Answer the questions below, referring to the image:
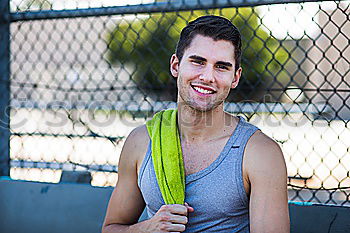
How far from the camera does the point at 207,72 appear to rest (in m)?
1.83

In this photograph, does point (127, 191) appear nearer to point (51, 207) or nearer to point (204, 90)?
point (204, 90)

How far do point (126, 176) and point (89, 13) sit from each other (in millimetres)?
1053

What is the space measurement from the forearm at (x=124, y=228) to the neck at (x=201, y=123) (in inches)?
15.3

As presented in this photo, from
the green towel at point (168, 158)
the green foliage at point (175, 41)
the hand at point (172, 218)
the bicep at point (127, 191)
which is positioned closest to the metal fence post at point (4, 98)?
the green foliage at point (175, 41)

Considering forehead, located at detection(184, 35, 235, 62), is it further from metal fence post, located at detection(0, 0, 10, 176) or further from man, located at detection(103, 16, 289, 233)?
metal fence post, located at detection(0, 0, 10, 176)

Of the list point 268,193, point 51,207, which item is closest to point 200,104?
point 268,193

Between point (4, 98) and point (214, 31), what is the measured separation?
1.67 m

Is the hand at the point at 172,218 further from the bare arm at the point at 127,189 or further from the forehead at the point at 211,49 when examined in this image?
the forehead at the point at 211,49

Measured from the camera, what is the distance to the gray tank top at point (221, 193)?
70.6 inches

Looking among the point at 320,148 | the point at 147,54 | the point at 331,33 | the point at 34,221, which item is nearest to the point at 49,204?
the point at 34,221

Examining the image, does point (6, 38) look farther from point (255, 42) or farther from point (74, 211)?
point (255, 42)

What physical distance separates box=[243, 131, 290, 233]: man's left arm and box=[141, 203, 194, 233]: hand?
0.79ft

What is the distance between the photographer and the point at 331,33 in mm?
5691

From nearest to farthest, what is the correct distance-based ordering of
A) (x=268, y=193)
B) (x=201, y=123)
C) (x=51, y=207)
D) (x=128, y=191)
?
(x=268, y=193) < (x=201, y=123) < (x=128, y=191) < (x=51, y=207)
